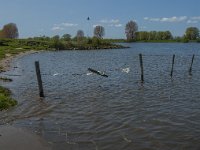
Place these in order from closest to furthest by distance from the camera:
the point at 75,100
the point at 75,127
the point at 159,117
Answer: the point at 75,127 → the point at 159,117 → the point at 75,100

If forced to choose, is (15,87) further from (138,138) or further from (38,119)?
(138,138)

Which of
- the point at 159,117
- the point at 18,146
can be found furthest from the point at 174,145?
the point at 18,146

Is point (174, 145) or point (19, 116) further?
point (19, 116)

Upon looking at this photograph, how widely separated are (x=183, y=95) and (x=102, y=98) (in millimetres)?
6467

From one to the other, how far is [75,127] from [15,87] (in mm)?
15763

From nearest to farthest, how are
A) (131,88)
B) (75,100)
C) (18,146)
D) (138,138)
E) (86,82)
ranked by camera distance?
(18,146) < (138,138) < (75,100) < (131,88) < (86,82)

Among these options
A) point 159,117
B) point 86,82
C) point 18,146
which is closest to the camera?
point 18,146

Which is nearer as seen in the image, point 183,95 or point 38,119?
point 38,119

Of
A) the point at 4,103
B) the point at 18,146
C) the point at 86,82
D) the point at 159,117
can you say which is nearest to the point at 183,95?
the point at 159,117

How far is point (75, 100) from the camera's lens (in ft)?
82.2

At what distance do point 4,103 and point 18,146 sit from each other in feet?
25.9

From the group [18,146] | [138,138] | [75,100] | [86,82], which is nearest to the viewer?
[18,146]

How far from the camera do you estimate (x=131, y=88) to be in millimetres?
30562

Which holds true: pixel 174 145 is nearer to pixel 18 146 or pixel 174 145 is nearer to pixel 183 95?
pixel 18 146
